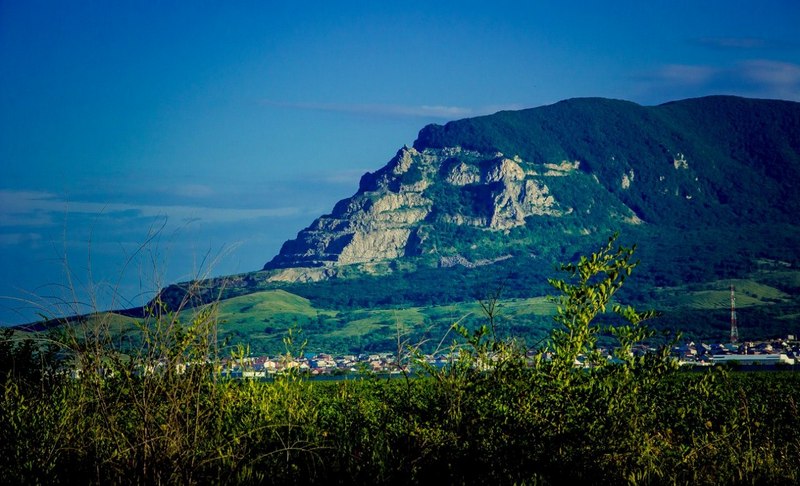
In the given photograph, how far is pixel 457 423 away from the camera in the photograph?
10.9m

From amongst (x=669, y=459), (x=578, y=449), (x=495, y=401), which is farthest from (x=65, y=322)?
(x=669, y=459)

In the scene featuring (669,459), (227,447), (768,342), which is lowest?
(768,342)

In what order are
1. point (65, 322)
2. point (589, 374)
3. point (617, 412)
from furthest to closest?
point (589, 374) → point (617, 412) → point (65, 322)

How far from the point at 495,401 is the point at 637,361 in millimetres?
1935

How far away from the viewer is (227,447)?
34.8ft

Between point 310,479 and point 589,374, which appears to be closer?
point 310,479

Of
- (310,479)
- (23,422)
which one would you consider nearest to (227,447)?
(310,479)

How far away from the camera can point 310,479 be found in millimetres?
9969

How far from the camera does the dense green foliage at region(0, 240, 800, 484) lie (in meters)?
9.84

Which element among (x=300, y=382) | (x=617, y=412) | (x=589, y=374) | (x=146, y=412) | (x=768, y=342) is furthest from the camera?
(x=768, y=342)

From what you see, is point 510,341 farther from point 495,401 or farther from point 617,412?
point 617,412

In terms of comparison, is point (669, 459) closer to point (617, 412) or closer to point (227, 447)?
point (617, 412)

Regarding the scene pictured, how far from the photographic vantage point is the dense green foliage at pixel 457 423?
9844mm

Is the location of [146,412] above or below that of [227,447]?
above
